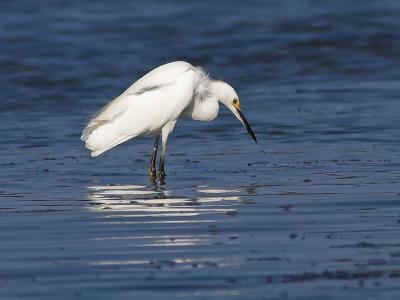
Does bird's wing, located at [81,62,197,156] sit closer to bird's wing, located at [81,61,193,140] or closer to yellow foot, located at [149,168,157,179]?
bird's wing, located at [81,61,193,140]

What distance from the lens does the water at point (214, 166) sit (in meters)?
6.70

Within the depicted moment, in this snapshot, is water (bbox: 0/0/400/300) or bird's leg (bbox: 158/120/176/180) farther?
bird's leg (bbox: 158/120/176/180)

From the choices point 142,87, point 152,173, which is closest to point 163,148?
point 152,173

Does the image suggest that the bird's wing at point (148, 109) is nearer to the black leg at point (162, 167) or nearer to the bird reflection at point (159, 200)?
the black leg at point (162, 167)

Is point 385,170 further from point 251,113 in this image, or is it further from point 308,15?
point 308,15

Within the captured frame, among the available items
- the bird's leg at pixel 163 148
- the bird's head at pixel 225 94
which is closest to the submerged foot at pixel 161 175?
the bird's leg at pixel 163 148

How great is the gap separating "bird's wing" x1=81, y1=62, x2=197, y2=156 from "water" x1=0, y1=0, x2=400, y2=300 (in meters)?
0.38

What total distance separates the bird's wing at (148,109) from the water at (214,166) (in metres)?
0.38

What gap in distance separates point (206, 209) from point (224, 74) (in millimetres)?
10309

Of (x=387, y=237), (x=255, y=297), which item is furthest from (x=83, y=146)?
(x=255, y=297)

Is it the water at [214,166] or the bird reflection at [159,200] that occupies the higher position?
the water at [214,166]

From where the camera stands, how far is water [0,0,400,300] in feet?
22.0

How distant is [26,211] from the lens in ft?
29.3

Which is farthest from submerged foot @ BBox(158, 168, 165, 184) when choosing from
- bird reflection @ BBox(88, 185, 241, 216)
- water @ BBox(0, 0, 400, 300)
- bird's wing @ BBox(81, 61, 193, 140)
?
bird's wing @ BBox(81, 61, 193, 140)
